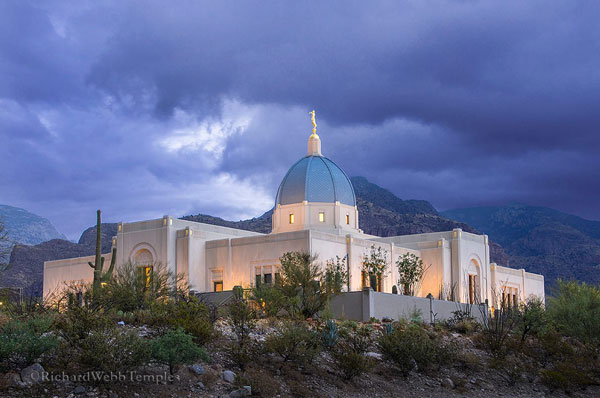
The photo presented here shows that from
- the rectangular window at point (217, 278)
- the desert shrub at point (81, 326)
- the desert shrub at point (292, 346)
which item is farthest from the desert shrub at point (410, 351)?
the rectangular window at point (217, 278)

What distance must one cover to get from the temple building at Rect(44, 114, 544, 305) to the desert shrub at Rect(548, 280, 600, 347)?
6.99 meters

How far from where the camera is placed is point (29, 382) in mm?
11484

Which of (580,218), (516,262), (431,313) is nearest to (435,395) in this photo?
(431,313)

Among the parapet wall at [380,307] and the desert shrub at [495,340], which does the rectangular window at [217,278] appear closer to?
the parapet wall at [380,307]

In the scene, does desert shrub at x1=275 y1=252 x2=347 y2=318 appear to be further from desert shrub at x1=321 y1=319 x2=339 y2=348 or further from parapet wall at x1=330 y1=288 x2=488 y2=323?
desert shrub at x1=321 y1=319 x2=339 y2=348

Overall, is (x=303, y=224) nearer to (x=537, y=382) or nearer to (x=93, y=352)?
(x=537, y=382)

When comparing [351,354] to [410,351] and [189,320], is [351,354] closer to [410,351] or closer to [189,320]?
[410,351]

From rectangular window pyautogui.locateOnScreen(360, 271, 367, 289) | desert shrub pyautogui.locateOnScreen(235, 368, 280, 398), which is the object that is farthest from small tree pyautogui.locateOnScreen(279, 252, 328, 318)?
rectangular window pyautogui.locateOnScreen(360, 271, 367, 289)

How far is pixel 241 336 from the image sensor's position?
52.3 ft

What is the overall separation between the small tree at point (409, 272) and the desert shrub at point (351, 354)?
17248mm

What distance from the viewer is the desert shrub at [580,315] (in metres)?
23.9

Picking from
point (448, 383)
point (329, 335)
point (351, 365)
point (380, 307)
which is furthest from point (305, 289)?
point (351, 365)

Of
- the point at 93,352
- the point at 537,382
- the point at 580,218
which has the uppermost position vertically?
the point at 580,218

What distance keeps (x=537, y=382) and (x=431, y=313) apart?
29.4ft
